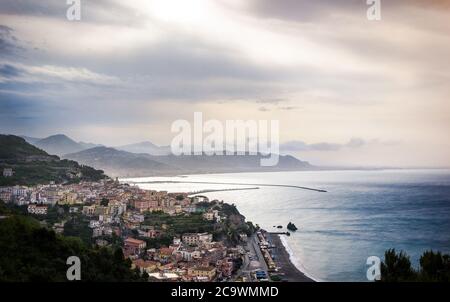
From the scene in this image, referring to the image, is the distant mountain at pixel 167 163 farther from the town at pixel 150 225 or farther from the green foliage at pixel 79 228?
the green foliage at pixel 79 228

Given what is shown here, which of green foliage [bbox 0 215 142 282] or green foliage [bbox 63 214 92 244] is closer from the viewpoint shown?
green foliage [bbox 0 215 142 282]

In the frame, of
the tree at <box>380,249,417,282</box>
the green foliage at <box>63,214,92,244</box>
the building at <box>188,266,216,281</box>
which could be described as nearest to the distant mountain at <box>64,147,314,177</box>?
the green foliage at <box>63,214,92,244</box>

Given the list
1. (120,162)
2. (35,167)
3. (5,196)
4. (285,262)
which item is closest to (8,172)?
(35,167)

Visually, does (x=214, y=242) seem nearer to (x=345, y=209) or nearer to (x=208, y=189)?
(x=208, y=189)

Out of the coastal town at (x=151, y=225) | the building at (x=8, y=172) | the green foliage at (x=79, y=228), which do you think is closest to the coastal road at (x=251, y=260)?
the coastal town at (x=151, y=225)

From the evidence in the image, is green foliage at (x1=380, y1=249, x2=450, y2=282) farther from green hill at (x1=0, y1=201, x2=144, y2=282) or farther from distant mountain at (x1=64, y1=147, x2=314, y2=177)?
green hill at (x1=0, y1=201, x2=144, y2=282)

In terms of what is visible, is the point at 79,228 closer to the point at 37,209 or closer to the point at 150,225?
the point at 37,209

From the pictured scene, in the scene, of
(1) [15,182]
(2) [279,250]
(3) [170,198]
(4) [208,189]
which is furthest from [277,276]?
(1) [15,182]
